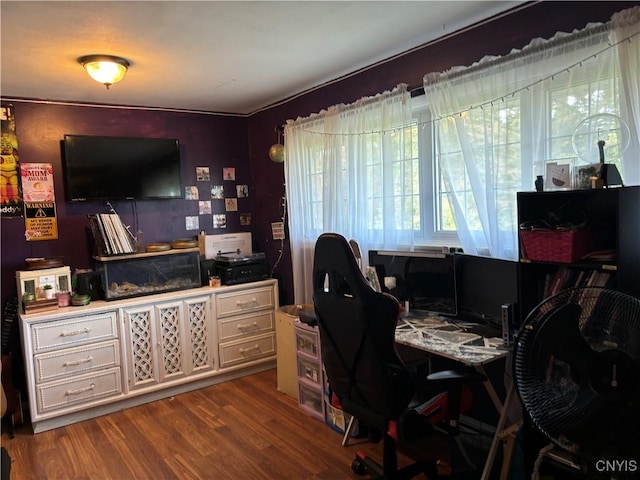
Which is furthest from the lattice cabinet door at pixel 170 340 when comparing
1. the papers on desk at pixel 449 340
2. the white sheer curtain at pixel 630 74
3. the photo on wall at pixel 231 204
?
the white sheer curtain at pixel 630 74

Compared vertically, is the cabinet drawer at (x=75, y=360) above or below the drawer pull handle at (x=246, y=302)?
below

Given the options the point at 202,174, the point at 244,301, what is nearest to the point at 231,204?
the point at 202,174

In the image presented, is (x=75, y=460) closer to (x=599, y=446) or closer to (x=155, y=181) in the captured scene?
(x=155, y=181)

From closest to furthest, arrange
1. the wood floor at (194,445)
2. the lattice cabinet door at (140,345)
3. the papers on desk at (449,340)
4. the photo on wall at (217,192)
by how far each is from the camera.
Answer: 1. the papers on desk at (449,340)
2. the wood floor at (194,445)
3. the lattice cabinet door at (140,345)
4. the photo on wall at (217,192)

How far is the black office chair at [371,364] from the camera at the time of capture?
6.06 ft

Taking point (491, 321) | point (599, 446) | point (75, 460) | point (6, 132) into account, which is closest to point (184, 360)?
point (75, 460)

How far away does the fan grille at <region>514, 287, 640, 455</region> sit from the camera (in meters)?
1.37

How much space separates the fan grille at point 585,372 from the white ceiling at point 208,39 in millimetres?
1567

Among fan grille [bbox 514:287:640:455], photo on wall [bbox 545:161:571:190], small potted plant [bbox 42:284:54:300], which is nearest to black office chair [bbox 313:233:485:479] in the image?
fan grille [bbox 514:287:640:455]

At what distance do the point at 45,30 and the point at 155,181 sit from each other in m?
1.67

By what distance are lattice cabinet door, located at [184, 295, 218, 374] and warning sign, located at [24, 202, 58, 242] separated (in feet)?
3.68

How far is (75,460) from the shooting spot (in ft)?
8.86

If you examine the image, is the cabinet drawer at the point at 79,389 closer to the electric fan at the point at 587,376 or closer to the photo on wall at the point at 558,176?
the electric fan at the point at 587,376

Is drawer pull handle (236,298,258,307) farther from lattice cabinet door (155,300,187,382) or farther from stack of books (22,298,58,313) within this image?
stack of books (22,298,58,313)
